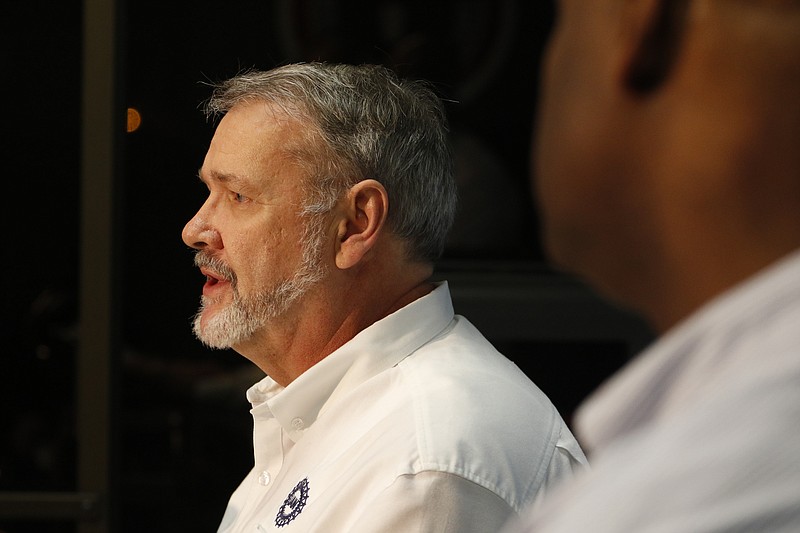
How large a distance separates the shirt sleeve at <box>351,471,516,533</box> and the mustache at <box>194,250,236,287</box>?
2.09 feet

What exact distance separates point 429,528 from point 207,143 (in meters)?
1.79

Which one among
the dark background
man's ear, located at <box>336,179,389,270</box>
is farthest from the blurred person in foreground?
the dark background

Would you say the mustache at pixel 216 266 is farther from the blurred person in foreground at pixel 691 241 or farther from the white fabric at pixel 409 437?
the blurred person in foreground at pixel 691 241

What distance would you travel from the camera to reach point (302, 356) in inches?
79.9

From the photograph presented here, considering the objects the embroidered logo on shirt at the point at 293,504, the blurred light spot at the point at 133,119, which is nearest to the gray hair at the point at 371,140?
the embroidered logo on shirt at the point at 293,504

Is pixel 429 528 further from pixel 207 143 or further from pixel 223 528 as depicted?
pixel 207 143

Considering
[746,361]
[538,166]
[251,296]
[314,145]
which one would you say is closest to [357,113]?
[314,145]

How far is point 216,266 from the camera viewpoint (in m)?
2.12

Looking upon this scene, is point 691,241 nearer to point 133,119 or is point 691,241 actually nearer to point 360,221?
point 360,221

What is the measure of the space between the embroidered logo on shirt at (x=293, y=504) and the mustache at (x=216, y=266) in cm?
45

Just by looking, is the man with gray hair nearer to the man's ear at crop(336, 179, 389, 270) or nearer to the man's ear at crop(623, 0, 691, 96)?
the man's ear at crop(336, 179, 389, 270)

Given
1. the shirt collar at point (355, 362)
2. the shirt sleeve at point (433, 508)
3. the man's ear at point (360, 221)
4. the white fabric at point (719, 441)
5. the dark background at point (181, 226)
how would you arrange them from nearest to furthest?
the white fabric at point (719, 441)
the shirt sleeve at point (433, 508)
the shirt collar at point (355, 362)
the man's ear at point (360, 221)
the dark background at point (181, 226)

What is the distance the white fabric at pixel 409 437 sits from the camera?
1.58 meters

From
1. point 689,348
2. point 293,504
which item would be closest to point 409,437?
point 293,504
